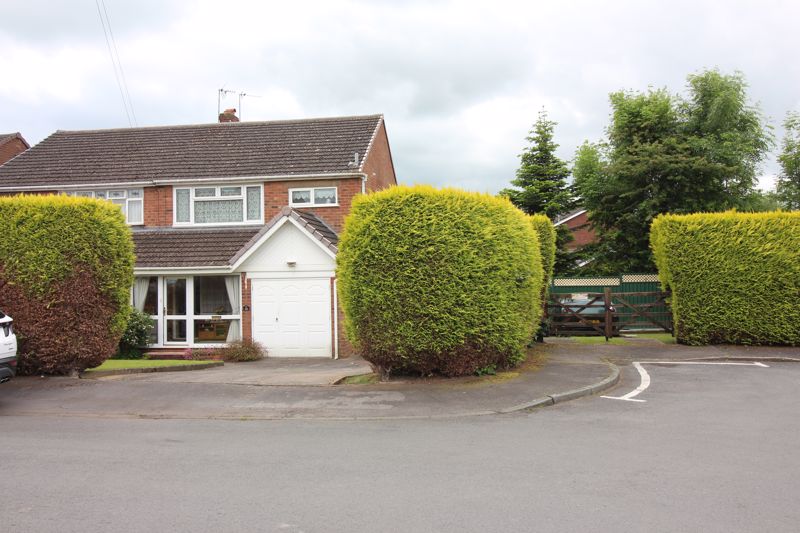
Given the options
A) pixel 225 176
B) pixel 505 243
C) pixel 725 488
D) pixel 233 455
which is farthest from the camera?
pixel 225 176

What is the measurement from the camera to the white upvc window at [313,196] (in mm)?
19750

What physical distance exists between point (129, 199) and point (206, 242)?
13.1ft

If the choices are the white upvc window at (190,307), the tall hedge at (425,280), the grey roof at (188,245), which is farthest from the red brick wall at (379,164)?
the tall hedge at (425,280)

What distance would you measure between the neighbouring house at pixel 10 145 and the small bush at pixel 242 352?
20.3 metres

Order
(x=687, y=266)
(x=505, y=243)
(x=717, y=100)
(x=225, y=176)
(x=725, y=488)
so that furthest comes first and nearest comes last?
(x=717, y=100) < (x=225, y=176) < (x=687, y=266) < (x=505, y=243) < (x=725, y=488)

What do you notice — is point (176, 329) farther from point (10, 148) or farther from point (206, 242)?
point (10, 148)

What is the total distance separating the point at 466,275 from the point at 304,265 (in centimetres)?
825

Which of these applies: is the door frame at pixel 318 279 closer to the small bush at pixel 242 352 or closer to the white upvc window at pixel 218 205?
the small bush at pixel 242 352

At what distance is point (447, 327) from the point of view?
33.4 feet

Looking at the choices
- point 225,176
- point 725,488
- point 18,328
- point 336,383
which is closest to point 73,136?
point 225,176

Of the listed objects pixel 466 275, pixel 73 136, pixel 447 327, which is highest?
pixel 73 136

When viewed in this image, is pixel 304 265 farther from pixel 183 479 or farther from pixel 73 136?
pixel 73 136

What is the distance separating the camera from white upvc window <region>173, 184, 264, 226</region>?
66.1ft

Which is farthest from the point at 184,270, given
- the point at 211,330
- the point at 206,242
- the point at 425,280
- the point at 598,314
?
the point at 598,314
